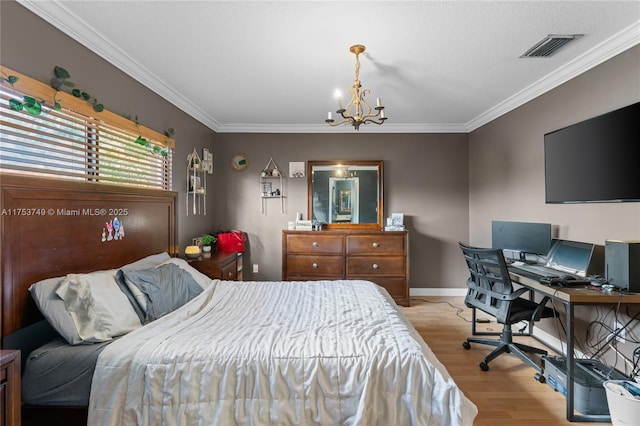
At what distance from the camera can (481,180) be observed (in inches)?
168

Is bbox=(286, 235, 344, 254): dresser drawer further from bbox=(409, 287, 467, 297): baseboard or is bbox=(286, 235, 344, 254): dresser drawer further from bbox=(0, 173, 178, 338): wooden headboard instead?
bbox=(0, 173, 178, 338): wooden headboard

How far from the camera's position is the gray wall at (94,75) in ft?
5.54

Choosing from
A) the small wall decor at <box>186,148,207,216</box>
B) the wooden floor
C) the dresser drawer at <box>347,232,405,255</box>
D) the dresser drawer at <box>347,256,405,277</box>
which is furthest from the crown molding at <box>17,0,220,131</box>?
the wooden floor

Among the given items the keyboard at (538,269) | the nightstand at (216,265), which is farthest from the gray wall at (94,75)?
the keyboard at (538,269)

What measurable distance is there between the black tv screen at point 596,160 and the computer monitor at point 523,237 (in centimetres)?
30

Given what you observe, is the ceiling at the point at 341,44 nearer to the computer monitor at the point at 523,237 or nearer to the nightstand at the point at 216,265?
the computer monitor at the point at 523,237

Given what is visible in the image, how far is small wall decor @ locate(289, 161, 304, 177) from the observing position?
15.1ft

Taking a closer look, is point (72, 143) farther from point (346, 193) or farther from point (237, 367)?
point (346, 193)

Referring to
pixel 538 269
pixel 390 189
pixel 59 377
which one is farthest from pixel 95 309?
pixel 390 189

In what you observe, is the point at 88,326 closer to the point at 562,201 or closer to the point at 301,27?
the point at 301,27

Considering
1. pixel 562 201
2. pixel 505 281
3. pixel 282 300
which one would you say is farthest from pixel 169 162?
pixel 562 201

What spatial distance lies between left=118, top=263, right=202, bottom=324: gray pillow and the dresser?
73.1 inches

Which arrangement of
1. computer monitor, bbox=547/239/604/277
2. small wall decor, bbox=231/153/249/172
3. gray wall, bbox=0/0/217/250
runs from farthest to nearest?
small wall decor, bbox=231/153/249/172
computer monitor, bbox=547/239/604/277
gray wall, bbox=0/0/217/250

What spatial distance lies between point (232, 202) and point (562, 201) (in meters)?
3.95
